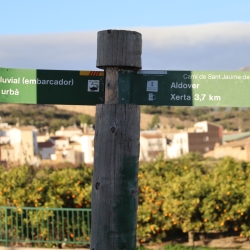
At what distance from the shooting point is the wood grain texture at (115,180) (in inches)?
116

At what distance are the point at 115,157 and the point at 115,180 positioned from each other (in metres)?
0.11

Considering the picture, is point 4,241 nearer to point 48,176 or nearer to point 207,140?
point 48,176

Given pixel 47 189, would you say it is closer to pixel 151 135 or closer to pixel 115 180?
pixel 115 180

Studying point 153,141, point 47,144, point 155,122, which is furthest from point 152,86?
point 155,122

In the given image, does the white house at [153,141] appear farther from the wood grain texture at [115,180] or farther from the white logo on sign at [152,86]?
the wood grain texture at [115,180]

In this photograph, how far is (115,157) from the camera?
9.70 feet

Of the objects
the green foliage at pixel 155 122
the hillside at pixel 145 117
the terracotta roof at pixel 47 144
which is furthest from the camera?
the hillside at pixel 145 117

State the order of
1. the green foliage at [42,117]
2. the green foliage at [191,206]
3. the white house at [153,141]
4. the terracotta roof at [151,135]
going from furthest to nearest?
the green foliage at [42,117] → the terracotta roof at [151,135] → the white house at [153,141] → the green foliage at [191,206]

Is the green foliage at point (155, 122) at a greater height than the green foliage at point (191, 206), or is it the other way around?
the green foliage at point (155, 122)

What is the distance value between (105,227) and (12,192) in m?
6.61

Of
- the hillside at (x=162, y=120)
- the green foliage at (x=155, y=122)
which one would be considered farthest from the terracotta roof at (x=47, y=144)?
the green foliage at (x=155, y=122)

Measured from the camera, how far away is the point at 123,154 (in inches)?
116

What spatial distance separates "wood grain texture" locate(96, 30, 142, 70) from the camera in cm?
297

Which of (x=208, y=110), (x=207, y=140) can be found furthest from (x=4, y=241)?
(x=208, y=110)
